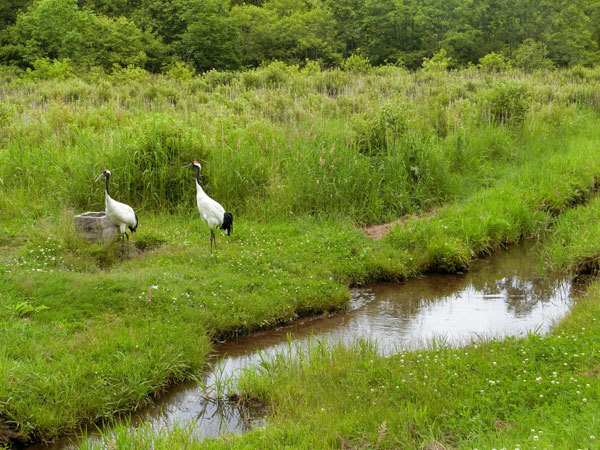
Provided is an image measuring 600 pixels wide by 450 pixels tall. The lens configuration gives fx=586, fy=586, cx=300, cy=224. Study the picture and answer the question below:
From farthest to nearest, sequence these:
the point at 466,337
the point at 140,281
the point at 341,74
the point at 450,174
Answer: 1. the point at 341,74
2. the point at 450,174
3. the point at 140,281
4. the point at 466,337

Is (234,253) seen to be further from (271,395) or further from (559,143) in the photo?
(559,143)

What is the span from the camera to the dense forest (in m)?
43.3

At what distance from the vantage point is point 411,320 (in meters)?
8.07

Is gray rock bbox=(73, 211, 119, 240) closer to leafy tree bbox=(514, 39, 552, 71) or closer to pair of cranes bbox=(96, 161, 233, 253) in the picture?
pair of cranes bbox=(96, 161, 233, 253)

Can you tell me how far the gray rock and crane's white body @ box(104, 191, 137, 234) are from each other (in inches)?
6.4

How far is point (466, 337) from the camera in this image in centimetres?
716

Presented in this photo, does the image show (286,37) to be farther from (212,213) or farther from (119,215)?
(119,215)

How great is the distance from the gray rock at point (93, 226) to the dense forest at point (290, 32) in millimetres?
36013

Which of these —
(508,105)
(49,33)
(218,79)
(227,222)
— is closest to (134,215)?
(227,222)

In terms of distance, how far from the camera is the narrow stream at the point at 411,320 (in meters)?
5.76

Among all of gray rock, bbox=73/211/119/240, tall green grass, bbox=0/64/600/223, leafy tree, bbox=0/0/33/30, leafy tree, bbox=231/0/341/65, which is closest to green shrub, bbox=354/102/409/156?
tall green grass, bbox=0/64/600/223

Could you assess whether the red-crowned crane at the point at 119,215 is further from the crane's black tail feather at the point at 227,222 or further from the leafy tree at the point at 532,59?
the leafy tree at the point at 532,59

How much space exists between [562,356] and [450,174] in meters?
8.07

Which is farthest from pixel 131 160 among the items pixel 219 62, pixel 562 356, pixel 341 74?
pixel 219 62
